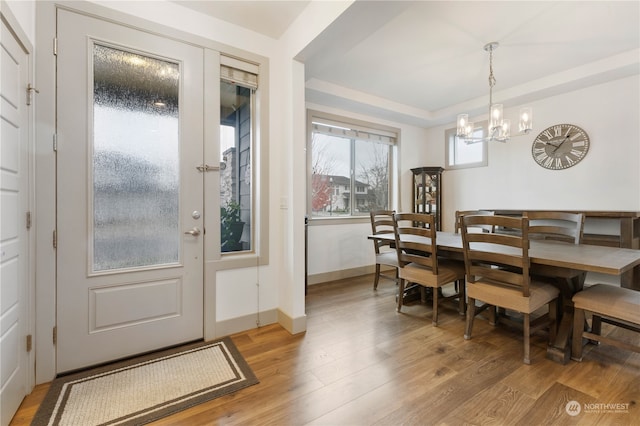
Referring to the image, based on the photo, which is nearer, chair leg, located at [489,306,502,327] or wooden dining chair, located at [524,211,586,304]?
wooden dining chair, located at [524,211,586,304]

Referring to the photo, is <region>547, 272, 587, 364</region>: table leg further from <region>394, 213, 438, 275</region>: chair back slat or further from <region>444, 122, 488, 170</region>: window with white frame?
<region>444, 122, 488, 170</region>: window with white frame

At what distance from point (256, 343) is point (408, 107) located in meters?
4.02

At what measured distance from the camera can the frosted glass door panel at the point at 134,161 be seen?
75.9 inches

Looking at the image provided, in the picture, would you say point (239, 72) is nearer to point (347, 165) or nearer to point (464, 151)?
point (347, 165)

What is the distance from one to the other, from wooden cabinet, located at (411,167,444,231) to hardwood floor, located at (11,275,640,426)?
8.34ft

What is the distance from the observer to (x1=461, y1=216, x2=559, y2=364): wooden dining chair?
192cm

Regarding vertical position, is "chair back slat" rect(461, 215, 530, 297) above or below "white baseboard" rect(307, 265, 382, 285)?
above

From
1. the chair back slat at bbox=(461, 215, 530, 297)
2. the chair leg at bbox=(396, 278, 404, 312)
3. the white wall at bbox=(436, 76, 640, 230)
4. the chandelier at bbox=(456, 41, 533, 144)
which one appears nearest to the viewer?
the chair back slat at bbox=(461, 215, 530, 297)

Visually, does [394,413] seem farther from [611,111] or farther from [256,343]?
[611,111]

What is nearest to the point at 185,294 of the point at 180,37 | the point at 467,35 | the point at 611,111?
the point at 180,37

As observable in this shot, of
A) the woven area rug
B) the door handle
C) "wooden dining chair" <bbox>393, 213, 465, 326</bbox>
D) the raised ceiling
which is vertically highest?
the raised ceiling

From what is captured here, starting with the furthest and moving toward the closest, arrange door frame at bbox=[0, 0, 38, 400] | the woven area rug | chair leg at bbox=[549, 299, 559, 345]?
chair leg at bbox=[549, 299, 559, 345] < door frame at bbox=[0, 0, 38, 400] < the woven area rug

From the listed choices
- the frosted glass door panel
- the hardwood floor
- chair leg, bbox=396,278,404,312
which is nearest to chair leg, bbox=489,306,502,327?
the hardwood floor

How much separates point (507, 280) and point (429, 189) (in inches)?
115
